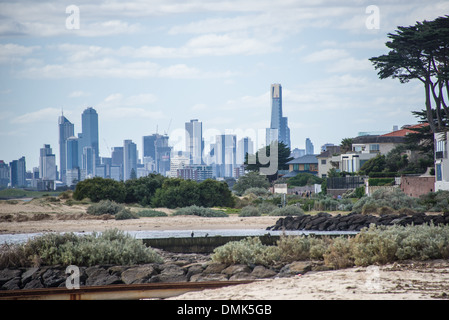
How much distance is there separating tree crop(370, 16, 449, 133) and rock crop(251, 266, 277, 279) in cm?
3567

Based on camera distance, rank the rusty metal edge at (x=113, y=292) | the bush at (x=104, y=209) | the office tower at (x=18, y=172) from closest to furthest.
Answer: the rusty metal edge at (x=113, y=292)
the bush at (x=104, y=209)
the office tower at (x=18, y=172)

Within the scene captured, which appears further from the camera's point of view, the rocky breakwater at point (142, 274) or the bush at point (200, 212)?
the bush at point (200, 212)

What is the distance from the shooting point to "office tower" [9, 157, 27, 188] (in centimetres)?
3604

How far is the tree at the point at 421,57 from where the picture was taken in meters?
44.2

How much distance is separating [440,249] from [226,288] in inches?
199

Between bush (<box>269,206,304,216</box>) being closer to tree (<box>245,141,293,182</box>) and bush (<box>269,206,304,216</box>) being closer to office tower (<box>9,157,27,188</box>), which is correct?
office tower (<box>9,157,27,188</box>)

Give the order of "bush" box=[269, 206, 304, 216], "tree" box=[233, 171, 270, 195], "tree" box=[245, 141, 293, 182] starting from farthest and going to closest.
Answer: "tree" box=[245, 141, 293, 182], "tree" box=[233, 171, 270, 195], "bush" box=[269, 206, 304, 216]

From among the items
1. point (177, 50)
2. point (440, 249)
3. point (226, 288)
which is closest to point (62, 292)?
point (226, 288)

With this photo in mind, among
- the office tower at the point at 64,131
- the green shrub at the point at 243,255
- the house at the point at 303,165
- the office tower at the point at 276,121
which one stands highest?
the office tower at the point at 276,121

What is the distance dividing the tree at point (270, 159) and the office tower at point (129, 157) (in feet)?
66.6

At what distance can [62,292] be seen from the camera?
1017 centimetres

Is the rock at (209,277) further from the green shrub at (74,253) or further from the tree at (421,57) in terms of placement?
the tree at (421,57)

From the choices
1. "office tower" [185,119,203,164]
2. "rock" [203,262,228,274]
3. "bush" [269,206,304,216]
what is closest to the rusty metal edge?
"rock" [203,262,228,274]

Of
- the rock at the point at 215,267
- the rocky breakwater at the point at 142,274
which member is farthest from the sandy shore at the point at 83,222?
the rock at the point at 215,267
